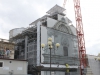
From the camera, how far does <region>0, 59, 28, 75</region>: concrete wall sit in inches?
1190

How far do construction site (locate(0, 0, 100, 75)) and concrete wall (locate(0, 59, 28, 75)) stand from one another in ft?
18.5

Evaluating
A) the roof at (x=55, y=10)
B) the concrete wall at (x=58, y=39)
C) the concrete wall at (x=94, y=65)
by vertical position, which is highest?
the roof at (x=55, y=10)

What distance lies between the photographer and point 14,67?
31547mm

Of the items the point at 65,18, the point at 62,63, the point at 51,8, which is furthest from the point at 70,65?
the point at 51,8

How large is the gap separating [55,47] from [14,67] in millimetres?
14021

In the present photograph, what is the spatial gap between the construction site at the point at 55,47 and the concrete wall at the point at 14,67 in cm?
563

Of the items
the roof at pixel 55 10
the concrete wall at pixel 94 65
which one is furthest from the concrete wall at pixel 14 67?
the concrete wall at pixel 94 65

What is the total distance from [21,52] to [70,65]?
48.5 feet

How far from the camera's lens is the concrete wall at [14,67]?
30234mm

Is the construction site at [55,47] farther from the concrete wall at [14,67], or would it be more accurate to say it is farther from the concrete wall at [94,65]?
the concrete wall at [14,67]

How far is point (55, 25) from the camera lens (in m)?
43.9

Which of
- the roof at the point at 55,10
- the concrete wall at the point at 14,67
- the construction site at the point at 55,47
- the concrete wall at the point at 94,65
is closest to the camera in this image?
the concrete wall at the point at 14,67

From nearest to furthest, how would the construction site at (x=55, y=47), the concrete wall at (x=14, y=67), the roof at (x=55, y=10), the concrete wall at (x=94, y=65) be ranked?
the concrete wall at (x=14, y=67) → the construction site at (x=55, y=47) → the roof at (x=55, y=10) → the concrete wall at (x=94, y=65)

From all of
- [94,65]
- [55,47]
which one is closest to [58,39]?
[55,47]
